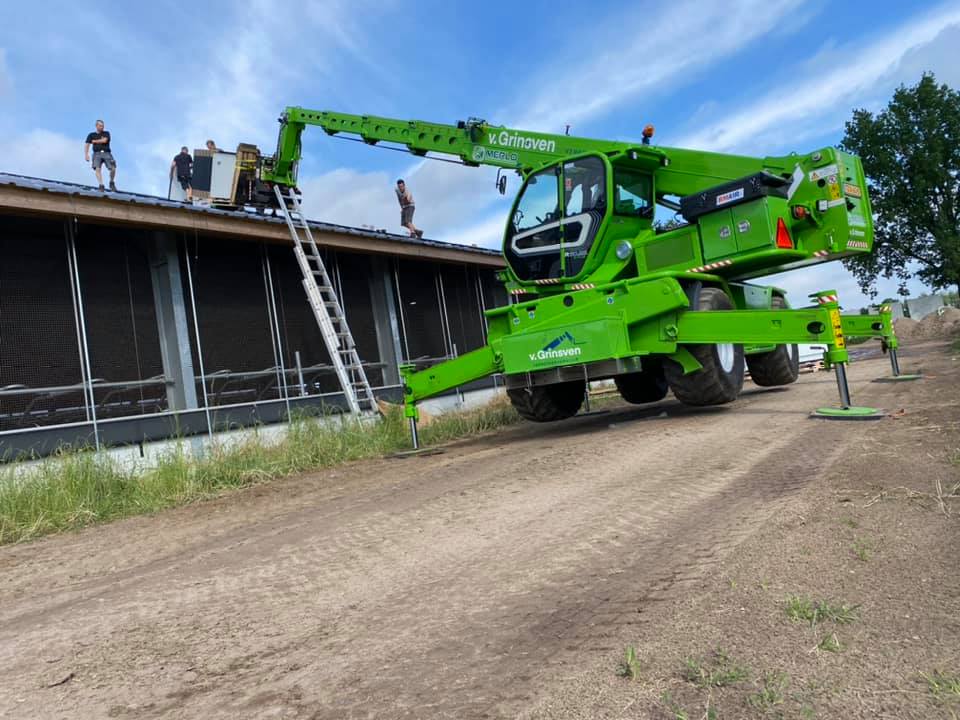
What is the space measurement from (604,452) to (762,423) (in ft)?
5.69

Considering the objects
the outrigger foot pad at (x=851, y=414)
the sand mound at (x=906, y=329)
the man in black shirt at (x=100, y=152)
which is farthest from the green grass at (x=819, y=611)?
the sand mound at (x=906, y=329)

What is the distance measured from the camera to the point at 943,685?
1.87 metres

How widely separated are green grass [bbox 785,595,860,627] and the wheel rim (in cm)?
571

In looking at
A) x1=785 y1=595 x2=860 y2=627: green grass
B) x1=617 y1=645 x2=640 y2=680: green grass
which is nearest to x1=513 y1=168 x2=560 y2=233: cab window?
x1=785 y1=595 x2=860 y2=627: green grass

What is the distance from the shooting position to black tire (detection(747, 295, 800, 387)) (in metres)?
10.7

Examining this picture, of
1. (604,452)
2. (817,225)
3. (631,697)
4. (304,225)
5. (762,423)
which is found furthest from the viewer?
(304,225)

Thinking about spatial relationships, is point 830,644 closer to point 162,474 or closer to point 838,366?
point 838,366

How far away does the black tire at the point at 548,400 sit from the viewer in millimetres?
9578

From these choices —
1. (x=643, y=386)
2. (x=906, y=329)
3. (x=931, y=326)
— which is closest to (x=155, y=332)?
(x=643, y=386)

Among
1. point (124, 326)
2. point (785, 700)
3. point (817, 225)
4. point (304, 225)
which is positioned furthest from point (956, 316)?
point (785, 700)

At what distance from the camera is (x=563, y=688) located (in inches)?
83.2

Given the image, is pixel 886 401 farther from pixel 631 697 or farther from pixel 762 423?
pixel 631 697

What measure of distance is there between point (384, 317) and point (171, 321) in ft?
14.8

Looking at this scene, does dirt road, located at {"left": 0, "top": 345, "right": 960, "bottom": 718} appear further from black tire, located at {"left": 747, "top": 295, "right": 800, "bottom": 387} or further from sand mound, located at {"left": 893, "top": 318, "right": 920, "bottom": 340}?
sand mound, located at {"left": 893, "top": 318, "right": 920, "bottom": 340}
